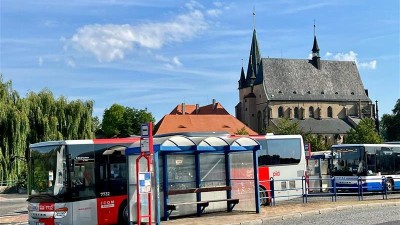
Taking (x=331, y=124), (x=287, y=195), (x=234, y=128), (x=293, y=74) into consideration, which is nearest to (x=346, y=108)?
(x=331, y=124)

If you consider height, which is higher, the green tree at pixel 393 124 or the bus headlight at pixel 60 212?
the green tree at pixel 393 124

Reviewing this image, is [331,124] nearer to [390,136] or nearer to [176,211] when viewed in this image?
[390,136]

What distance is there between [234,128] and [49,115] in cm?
5728

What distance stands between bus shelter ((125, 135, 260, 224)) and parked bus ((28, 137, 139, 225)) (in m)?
1.42

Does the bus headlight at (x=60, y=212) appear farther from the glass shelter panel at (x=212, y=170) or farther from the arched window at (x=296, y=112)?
the arched window at (x=296, y=112)

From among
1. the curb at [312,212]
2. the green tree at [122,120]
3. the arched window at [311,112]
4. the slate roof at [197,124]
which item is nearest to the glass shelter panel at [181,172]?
the curb at [312,212]

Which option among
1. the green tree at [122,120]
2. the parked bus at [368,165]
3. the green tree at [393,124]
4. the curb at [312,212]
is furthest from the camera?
the green tree at [393,124]

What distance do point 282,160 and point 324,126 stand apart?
296 ft

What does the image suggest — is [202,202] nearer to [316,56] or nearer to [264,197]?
[264,197]

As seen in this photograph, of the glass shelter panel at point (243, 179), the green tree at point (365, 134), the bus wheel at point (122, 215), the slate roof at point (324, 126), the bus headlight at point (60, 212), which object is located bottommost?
the bus wheel at point (122, 215)

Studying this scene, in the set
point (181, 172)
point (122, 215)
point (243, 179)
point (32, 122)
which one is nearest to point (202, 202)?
point (181, 172)

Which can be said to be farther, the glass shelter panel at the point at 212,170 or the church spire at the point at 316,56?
the church spire at the point at 316,56

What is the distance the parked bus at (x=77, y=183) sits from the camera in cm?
1546

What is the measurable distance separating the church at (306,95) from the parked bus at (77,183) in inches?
3640
